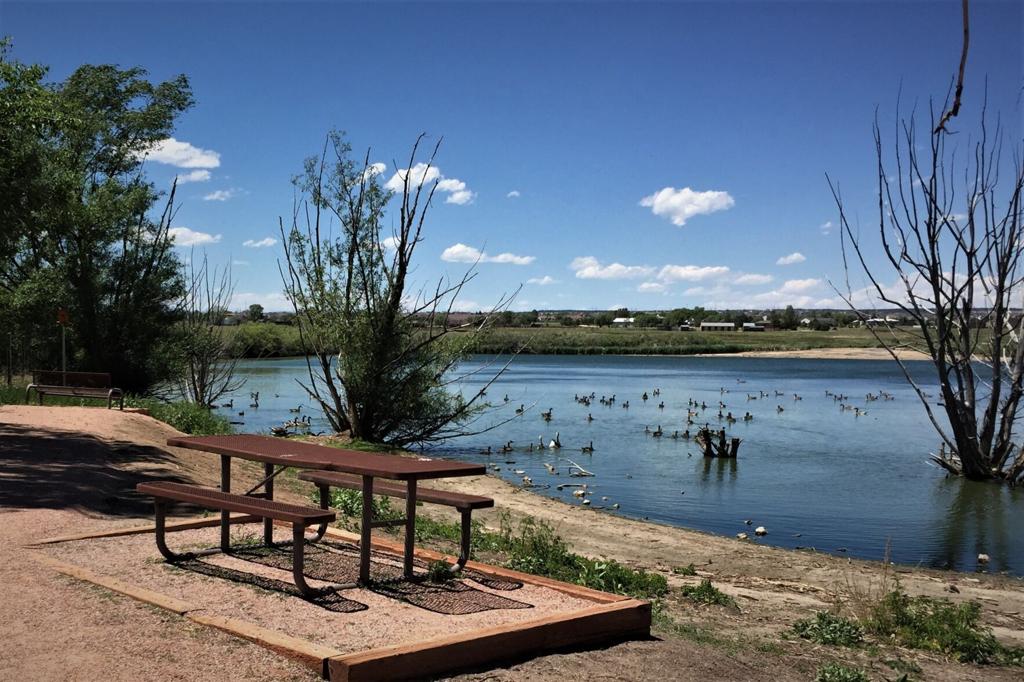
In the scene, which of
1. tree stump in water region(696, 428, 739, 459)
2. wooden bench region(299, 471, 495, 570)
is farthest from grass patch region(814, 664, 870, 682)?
tree stump in water region(696, 428, 739, 459)

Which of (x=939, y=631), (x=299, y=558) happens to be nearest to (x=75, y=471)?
(x=299, y=558)

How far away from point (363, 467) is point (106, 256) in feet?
70.8

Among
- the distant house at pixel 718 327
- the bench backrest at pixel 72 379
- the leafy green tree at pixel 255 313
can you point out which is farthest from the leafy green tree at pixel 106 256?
the distant house at pixel 718 327

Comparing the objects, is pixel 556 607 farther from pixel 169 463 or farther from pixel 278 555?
pixel 169 463

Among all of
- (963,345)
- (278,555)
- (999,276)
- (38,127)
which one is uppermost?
(38,127)

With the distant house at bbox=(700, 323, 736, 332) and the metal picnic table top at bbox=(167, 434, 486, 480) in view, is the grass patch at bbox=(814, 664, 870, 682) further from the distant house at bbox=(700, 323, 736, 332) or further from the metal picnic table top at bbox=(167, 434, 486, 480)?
the distant house at bbox=(700, 323, 736, 332)

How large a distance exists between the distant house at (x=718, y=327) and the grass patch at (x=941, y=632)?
478 ft

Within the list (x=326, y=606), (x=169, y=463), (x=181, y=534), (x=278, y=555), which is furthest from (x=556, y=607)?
(x=169, y=463)

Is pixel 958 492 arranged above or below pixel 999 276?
below

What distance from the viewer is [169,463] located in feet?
39.3

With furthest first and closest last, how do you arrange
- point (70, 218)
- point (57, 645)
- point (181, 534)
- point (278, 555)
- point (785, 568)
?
point (70, 218) < point (785, 568) < point (181, 534) < point (278, 555) < point (57, 645)

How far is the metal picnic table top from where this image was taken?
600cm

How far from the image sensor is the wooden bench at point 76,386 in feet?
54.3

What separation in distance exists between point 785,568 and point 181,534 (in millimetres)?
7390
